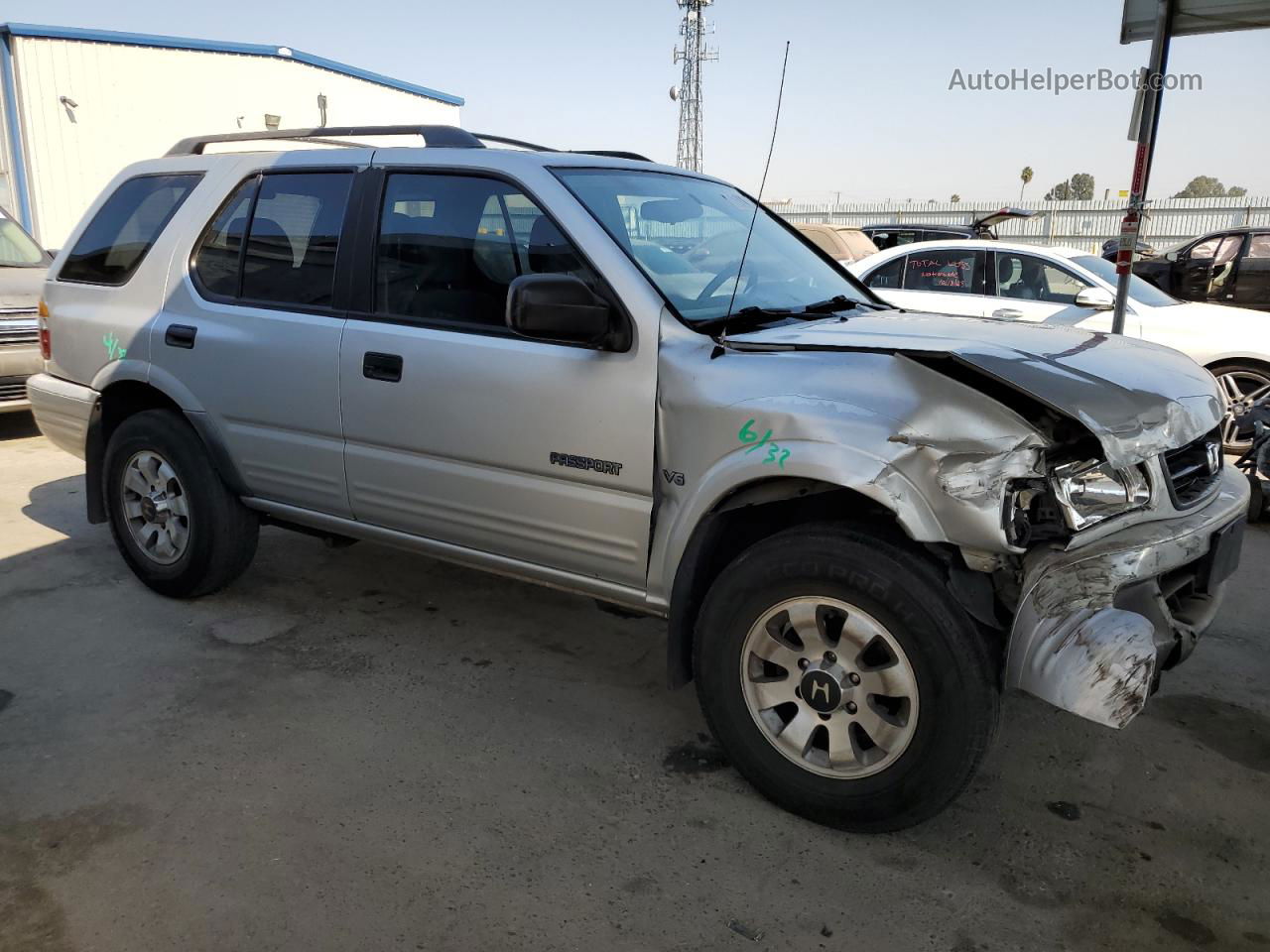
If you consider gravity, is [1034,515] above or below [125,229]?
below

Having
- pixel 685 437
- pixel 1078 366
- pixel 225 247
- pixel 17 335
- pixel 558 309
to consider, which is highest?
pixel 225 247

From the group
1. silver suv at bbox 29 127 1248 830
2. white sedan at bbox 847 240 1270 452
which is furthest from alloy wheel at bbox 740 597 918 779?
white sedan at bbox 847 240 1270 452

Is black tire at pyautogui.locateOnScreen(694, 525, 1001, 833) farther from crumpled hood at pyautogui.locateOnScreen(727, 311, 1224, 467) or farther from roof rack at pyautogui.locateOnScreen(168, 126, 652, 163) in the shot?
→ roof rack at pyautogui.locateOnScreen(168, 126, 652, 163)

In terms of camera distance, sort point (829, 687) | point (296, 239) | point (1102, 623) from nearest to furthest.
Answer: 1. point (1102, 623)
2. point (829, 687)
3. point (296, 239)

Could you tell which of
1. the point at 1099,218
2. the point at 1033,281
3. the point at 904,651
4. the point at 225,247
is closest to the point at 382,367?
the point at 225,247

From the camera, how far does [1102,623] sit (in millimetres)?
2492

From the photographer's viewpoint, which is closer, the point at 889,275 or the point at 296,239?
the point at 296,239

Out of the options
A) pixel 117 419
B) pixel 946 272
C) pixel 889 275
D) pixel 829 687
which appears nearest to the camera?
pixel 829 687

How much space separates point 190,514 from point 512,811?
2.19 meters

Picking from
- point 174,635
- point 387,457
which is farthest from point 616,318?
point 174,635

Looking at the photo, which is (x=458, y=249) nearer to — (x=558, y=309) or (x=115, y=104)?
(x=558, y=309)

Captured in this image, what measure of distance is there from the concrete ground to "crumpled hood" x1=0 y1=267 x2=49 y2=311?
4.38 m

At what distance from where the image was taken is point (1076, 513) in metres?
2.58

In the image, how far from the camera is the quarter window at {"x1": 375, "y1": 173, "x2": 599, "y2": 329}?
3.33 metres
